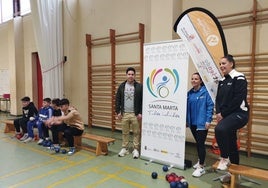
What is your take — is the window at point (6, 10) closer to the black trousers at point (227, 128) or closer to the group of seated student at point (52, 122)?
the group of seated student at point (52, 122)

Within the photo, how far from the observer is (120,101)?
4055 mm

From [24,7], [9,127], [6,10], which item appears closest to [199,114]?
[9,127]

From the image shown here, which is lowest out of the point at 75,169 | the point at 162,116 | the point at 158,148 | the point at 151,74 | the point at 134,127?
the point at 75,169

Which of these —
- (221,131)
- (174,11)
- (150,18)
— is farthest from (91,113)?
(221,131)

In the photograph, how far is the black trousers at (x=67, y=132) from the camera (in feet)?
14.0

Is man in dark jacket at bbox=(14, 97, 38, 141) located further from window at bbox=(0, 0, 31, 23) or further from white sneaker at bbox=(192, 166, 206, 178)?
window at bbox=(0, 0, 31, 23)

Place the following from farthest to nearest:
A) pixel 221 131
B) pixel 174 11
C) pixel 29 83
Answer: pixel 29 83 → pixel 174 11 → pixel 221 131

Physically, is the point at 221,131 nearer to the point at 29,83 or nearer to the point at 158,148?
the point at 158,148

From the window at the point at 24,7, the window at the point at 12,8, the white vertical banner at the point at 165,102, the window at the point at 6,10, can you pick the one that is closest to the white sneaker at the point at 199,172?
the white vertical banner at the point at 165,102

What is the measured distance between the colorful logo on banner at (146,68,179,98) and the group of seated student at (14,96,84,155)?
62.7 inches

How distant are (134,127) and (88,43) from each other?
3.25 m

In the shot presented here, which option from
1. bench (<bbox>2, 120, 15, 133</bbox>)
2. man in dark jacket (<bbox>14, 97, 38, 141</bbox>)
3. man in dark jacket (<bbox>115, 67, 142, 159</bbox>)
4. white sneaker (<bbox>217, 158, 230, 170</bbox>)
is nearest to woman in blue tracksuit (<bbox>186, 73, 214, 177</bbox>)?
white sneaker (<bbox>217, 158, 230, 170</bbox>)

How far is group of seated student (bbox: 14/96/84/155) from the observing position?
4310 mm

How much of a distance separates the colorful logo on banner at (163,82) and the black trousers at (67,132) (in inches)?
65.4
